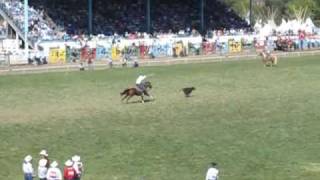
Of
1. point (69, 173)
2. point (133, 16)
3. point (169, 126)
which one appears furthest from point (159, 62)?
point (69, 173)

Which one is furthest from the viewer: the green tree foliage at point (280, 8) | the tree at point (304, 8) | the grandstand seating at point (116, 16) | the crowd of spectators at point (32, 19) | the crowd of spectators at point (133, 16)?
the green tree foliage at point (280, 8)

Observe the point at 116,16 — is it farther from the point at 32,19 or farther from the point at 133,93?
the point at 133,93

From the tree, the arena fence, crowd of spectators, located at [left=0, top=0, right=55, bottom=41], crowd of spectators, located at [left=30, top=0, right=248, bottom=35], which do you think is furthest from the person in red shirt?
the tree

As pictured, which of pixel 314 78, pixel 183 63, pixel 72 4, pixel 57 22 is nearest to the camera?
pixel 314 78

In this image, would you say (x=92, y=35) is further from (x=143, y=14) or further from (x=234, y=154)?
(x=234, y=154)

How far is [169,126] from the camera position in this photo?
28.1m

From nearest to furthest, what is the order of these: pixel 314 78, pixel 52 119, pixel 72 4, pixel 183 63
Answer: pixel 52 119
pixel 314 78
pixel 183 63
pixel 72 4

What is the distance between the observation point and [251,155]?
23.1 m

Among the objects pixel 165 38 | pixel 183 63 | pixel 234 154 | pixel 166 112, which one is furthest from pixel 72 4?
pixel 234 154

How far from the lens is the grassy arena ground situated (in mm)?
21797

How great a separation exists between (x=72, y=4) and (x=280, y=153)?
50213 mm

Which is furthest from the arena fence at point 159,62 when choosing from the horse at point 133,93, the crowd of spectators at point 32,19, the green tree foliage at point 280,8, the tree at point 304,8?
the tree at point 304,8

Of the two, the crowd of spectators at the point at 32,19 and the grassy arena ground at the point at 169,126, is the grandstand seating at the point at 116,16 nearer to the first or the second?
the crowd of spectators at the point at 32,19

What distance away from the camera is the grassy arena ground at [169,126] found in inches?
858
